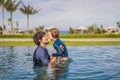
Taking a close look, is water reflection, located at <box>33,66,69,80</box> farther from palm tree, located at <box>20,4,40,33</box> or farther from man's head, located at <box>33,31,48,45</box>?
palm tree, located at <box>20,4,40,33</box>

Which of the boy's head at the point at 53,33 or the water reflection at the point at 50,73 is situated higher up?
the boy's head at the point at 53,33

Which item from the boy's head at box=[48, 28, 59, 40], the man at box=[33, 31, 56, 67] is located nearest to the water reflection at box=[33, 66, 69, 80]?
the man at box=[33, 31, 56, 67]

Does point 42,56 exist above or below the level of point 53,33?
below

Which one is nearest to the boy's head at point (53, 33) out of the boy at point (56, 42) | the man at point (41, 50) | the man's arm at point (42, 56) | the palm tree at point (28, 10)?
the boy at point (56, 42)

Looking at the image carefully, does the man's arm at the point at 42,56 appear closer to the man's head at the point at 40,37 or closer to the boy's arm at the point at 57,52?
the man's head at the point at 40,37

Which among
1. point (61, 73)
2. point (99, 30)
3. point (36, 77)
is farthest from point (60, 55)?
point (99, 30)

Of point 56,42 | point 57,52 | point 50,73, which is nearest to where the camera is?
point 50,73

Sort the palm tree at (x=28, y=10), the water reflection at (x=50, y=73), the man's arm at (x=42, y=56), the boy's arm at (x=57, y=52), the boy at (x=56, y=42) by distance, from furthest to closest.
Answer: the palm tree at (x=28, y=10)
the boy at (x=56, y=42)
the boy's arm at (x=57, y=52)
the man's arm at (x=42, y=56)
the water reflection at (x=50, y=73)

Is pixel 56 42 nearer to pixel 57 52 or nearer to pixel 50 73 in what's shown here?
pixel 57 52

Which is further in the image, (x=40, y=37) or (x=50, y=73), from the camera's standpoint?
(x=50, y=73)

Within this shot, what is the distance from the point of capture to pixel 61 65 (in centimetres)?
971

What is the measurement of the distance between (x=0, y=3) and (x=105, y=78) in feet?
176

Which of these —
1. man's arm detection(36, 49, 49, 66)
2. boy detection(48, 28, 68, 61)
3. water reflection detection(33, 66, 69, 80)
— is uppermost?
boy detection(48, 28, 68, 61)

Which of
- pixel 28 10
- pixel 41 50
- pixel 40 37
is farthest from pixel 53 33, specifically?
pixel 28 10
